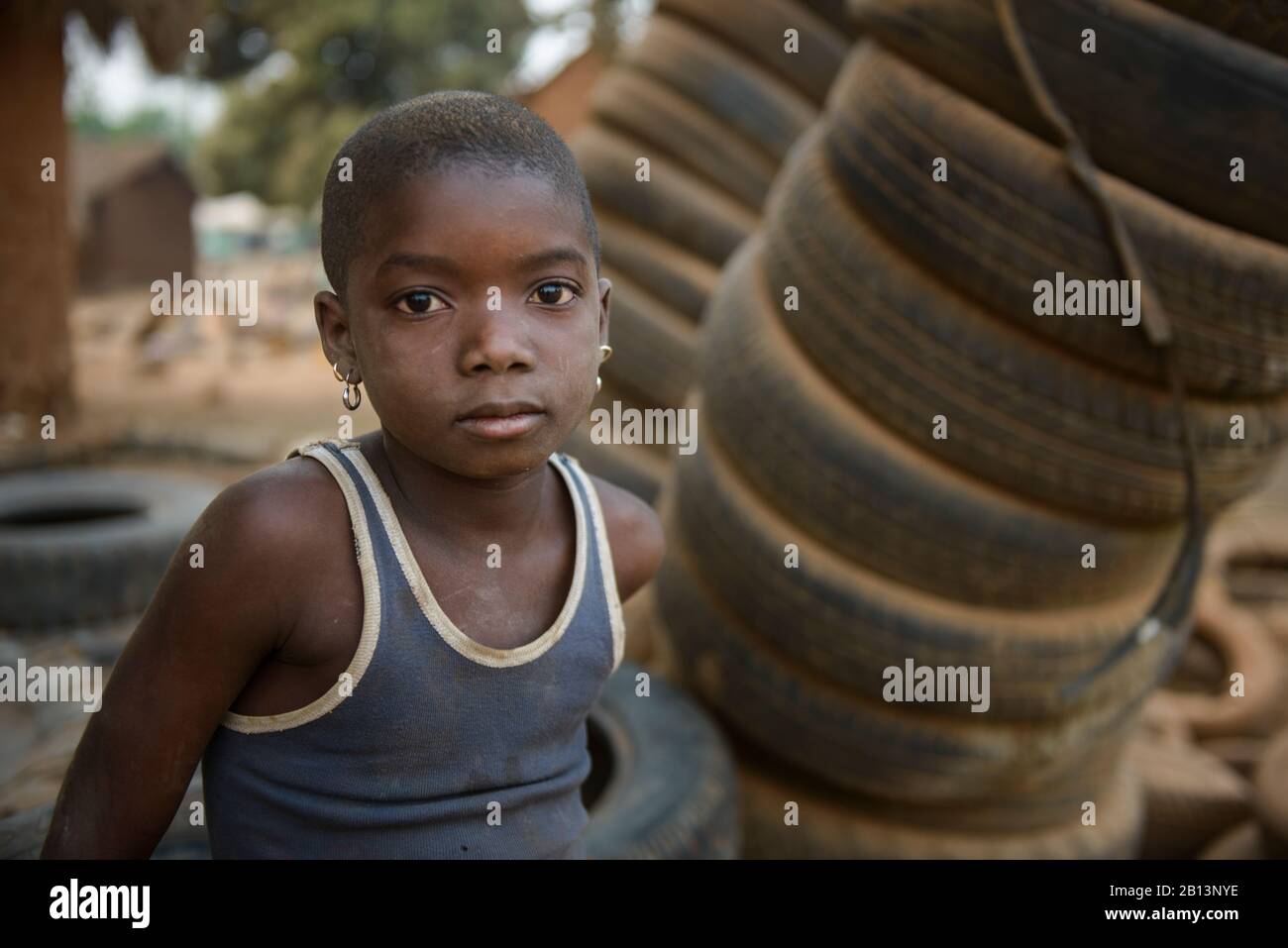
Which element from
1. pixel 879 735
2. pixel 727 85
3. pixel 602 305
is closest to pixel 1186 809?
pixel 879 735

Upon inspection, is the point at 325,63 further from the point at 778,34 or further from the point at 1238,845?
the point at 1238,845

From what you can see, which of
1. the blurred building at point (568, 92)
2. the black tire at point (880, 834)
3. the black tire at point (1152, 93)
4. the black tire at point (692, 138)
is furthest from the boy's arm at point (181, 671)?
the blurred building at point (568, 92)

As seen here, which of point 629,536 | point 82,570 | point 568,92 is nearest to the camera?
point 629,536

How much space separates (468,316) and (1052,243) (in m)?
Result: 1.15

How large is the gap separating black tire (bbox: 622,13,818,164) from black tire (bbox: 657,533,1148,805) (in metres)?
1.93

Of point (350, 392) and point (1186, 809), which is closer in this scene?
point (350, 392)

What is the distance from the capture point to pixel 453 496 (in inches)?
36.0

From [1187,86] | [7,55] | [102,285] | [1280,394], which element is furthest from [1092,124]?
[102,285]

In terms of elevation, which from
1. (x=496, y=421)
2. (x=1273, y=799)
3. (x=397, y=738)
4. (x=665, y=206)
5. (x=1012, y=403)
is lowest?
(x=1273, y=799)

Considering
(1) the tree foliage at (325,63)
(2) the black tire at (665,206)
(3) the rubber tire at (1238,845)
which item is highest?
(1) the tree foliage at (325,63)

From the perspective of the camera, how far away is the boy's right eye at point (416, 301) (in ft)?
2.71

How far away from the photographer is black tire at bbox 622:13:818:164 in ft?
11.5

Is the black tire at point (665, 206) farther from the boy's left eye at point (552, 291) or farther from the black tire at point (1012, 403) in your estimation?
the boy's left eye at point (552, 291)
